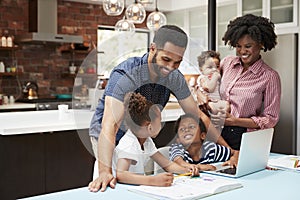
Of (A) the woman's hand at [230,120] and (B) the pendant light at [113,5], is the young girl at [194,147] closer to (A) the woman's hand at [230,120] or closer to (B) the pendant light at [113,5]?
(A) the woman's hand at [230,120]

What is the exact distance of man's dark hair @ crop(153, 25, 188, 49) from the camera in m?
1.40

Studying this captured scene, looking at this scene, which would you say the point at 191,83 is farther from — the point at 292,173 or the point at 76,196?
the point at 76,196

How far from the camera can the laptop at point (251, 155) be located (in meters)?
1.70

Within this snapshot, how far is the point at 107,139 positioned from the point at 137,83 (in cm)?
22

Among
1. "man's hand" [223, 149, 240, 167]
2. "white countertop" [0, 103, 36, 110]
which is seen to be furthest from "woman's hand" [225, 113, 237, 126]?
"white countertop" [0, 103, 36, 110]

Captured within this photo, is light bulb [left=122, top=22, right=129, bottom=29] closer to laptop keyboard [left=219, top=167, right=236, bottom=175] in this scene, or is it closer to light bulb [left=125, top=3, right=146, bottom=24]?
light bulb [left=125, top=3, right=146, bottom=24]

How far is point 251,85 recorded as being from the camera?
213cm

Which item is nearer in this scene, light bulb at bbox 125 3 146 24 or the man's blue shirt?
the man's blue shirt

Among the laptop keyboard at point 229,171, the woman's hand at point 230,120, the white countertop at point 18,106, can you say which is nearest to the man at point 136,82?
the laptop keyboard at point 229,171

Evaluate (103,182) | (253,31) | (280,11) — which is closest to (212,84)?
(253,31)

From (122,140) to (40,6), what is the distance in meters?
4.31

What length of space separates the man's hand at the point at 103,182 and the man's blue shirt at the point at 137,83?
14 cm

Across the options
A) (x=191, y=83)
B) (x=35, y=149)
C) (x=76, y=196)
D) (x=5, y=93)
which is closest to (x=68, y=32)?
(x=5, y=93)

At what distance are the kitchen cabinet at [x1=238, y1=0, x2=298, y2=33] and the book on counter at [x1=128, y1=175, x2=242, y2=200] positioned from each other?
3063mm
